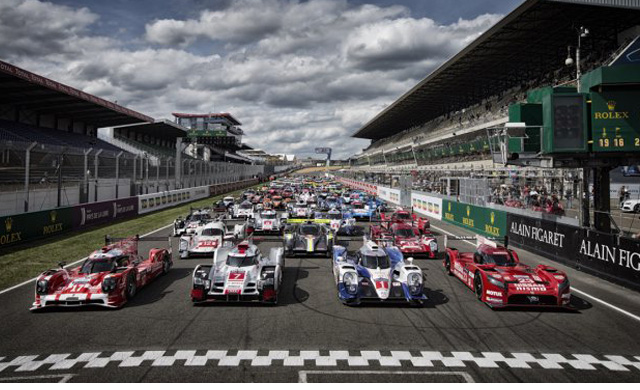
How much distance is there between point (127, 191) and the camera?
92.4ft

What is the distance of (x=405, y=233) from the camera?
1562 cm

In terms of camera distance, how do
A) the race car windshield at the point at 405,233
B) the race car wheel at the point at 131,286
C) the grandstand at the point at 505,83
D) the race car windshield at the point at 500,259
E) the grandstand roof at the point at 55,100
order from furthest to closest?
1. the grandstand roof at the point at 55,100
2. the grandstand at the point at 505,83
3. the race car windshield at the point at 405,233
4. the race car windshield at the point at 500,259
5. the race car wheel at the point at 131,286

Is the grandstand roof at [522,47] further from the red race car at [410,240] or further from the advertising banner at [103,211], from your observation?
the advertising banner at [103,211]

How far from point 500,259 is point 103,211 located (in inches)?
886

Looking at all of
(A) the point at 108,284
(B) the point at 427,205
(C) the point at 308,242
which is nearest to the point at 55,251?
(A) the point at 108,284

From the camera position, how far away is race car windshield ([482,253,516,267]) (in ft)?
34.3

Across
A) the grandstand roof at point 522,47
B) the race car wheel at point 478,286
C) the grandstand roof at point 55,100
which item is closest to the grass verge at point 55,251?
the race car wheel at point 478,286

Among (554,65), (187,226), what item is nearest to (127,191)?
(187,226)

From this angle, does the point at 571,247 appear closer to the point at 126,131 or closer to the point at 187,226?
the point at 187,226

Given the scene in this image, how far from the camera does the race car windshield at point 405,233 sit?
15531 mm

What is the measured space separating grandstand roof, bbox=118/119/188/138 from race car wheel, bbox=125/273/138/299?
159 feet

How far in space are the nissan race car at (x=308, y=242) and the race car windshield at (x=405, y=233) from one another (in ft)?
8.55

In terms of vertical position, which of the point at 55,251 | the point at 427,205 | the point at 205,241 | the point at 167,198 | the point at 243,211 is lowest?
the point at 55,251

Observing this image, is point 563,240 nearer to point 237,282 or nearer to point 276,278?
point 276,278
